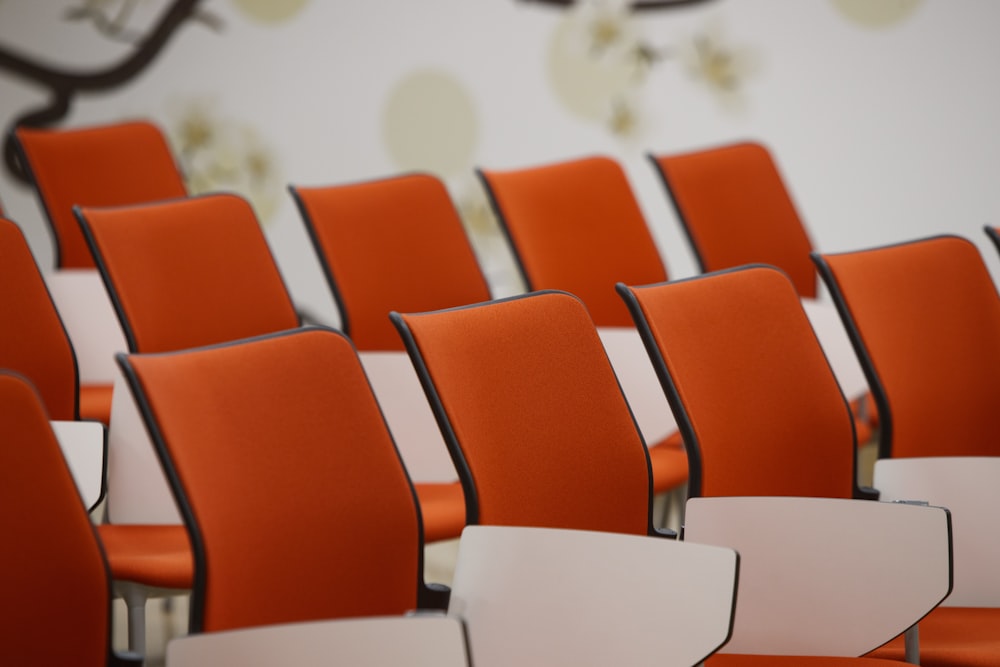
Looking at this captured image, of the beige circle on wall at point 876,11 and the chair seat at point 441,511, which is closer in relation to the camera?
the chair seat at point 441,511

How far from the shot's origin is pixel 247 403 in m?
1.99

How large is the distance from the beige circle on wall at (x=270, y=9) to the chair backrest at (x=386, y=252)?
8.05ft

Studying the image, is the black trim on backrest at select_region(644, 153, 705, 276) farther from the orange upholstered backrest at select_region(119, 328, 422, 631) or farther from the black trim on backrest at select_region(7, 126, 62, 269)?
the orange upholstered backrest at select_region(119, 328, 422, 631)

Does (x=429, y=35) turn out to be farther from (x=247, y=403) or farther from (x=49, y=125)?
(x=247, y=403)

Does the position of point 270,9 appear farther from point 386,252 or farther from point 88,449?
point 88,449

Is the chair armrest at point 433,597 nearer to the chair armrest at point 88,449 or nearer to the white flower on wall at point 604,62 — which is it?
the chair armrest at point 88,449

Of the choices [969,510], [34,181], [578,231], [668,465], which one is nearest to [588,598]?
[969,510]

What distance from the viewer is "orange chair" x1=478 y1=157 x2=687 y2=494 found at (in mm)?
3752

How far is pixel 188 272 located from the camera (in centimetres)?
313

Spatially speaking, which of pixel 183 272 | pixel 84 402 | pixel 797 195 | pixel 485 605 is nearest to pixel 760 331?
pixel 485 605

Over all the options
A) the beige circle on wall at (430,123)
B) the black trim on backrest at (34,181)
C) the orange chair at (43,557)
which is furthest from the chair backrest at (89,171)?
the orange chair at (43,557)

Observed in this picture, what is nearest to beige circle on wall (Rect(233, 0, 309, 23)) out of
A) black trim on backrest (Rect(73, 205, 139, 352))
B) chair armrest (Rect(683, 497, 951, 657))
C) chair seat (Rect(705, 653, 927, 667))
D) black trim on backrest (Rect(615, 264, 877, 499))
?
black trim on backrest (Rect(73, 205, 139, 352))

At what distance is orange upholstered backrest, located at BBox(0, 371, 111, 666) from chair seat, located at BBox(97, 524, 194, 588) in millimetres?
605

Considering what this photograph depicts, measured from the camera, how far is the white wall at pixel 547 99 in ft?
18.1
